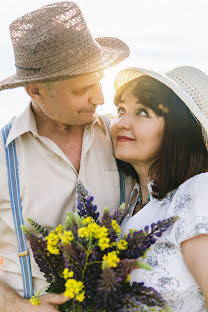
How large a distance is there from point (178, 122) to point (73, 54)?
80 centimetres

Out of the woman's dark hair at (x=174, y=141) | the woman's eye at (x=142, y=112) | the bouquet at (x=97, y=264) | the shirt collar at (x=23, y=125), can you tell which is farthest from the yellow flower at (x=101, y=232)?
the shirt collar at (x=23, y=125)

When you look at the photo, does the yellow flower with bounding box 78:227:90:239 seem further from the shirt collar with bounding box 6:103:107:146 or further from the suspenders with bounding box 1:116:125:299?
the shirt collar with bounding box 6:103:107:146

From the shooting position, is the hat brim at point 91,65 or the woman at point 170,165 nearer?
the woman at point 170,165

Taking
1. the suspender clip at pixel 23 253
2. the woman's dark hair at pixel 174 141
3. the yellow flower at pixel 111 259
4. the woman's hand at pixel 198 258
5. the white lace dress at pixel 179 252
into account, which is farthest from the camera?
the suspender clip at pixel 23 253

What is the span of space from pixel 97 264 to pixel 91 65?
4.33 ft

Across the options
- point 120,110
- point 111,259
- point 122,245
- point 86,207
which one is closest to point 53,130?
point 120,110

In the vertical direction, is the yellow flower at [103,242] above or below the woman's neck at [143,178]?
above

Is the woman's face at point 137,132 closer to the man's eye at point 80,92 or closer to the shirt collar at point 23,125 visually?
the man's eye at point 80,92

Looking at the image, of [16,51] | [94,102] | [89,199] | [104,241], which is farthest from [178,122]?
[16,51]

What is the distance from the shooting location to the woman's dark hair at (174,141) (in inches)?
96.4

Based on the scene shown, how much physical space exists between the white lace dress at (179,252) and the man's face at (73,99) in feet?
2.85

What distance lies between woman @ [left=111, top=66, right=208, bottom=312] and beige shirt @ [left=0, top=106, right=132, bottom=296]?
23 centimetres

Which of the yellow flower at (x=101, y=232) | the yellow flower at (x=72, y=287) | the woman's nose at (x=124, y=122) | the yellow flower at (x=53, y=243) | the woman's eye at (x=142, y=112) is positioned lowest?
the yellow flower at (x=72, y=287)

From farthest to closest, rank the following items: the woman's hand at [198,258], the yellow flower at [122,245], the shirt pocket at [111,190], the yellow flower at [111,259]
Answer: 1. the shirt pocket at [111,190]
2. the woman's hand at [198,258]
3. the yellow flower at [122,245]
4. the yellow flower at [111,259]
